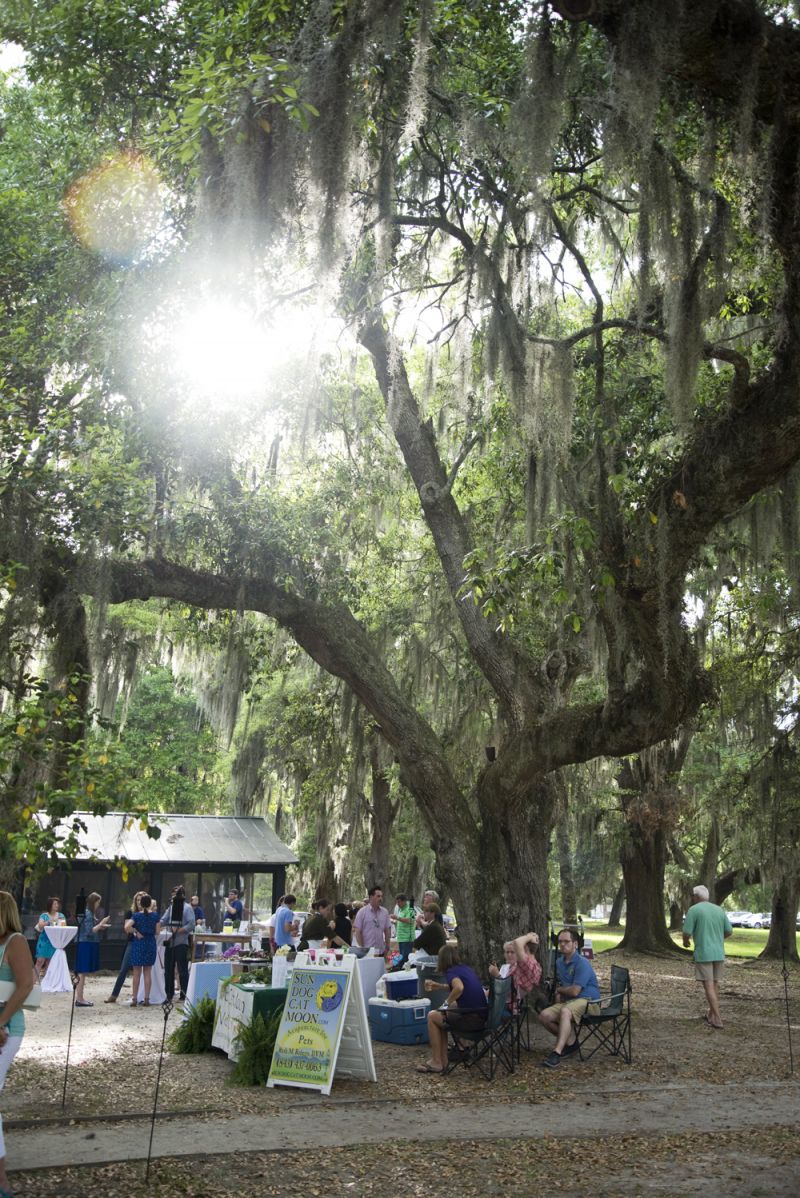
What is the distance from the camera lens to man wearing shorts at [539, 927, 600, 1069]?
823cm

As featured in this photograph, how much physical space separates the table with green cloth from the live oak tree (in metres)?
2.56

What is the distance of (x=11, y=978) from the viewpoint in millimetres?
4465

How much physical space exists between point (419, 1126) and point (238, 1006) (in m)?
2.58

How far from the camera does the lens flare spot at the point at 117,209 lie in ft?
29.5

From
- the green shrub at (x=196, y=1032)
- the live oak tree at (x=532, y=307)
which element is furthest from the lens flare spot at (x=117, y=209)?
the green shrub at (x=196, y=1032)

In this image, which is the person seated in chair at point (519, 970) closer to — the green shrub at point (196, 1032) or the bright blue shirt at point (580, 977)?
the bright blue shirt at point (580, 977)

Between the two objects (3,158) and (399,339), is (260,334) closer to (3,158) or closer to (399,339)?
(399,339)

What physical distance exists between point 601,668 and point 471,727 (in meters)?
2.94

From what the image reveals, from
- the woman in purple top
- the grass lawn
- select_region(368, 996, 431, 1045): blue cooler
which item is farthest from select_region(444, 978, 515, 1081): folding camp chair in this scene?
the grass lawn

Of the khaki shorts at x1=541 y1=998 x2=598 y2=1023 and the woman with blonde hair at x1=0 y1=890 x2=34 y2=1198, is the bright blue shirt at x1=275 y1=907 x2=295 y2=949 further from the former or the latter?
the woman with blonde hair at x1=0 y1=890 x2=34 y2=1198

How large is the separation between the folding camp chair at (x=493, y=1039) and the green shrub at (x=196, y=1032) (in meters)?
2.11

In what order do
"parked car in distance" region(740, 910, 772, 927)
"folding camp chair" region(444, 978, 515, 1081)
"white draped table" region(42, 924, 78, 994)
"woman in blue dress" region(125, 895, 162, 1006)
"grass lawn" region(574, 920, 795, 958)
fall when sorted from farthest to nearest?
"parked car in distance" region(740, 910, 772, 927), "grass lawn" region(574, 920, 795, 958), "white draped table" region(42, 924, 78, 994), "woman in blue dress" region(125, 895, 162, 1006), "folding camp chair" region(444, 978, 515, 1081)

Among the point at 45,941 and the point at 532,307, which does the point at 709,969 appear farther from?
the point at 45,941

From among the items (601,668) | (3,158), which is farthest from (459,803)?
(3,158)
